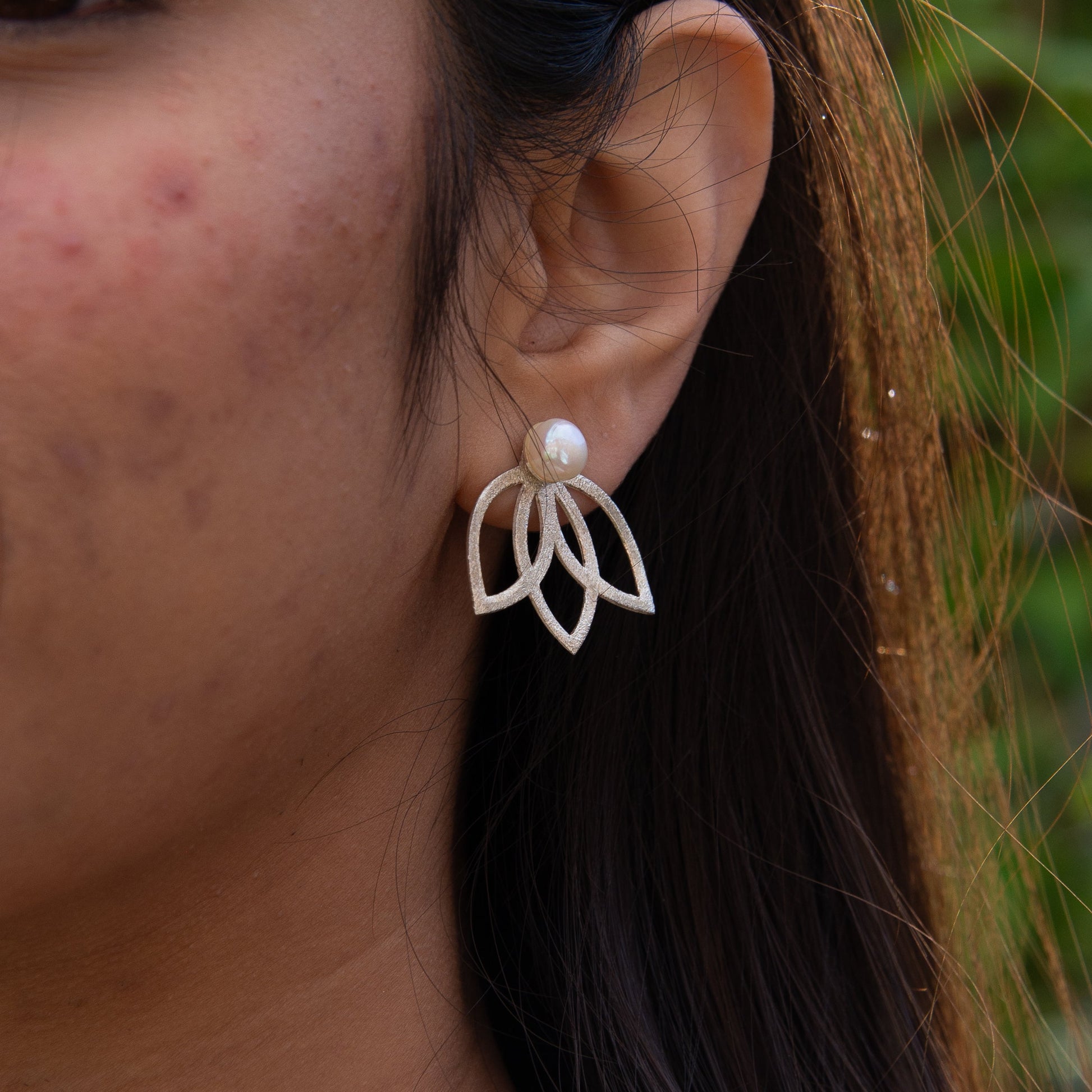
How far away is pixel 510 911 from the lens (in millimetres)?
1366

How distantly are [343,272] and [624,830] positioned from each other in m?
0.73

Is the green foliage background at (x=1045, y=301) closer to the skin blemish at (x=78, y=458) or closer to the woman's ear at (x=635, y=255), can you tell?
the woman's ear at (x=635, y=255)

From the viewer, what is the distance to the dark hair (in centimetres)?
135

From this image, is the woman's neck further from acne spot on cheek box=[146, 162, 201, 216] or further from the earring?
acne spot on cheek box=[146, 162, 201, 216]

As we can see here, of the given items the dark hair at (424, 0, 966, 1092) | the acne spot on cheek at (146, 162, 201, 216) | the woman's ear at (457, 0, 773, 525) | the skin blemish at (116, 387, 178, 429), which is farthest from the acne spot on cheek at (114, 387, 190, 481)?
the dark hair at (424, 0, 966, 1092)

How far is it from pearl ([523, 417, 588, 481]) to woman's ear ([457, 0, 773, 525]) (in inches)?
0.7

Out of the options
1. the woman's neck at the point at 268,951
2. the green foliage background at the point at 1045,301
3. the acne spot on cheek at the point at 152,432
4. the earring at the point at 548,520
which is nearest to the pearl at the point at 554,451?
the earring at the point at 548,520

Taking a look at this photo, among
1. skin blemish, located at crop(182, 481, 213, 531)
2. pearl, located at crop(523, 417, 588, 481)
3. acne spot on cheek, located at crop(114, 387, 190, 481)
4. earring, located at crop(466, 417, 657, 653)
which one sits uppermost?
acne spot on cheek, located at crop(114, 387, 190, 481)

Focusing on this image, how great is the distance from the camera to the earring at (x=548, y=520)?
1107mm

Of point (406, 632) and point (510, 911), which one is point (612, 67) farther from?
point (510, 911)

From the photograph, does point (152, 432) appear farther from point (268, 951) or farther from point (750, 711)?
point (750, 711)

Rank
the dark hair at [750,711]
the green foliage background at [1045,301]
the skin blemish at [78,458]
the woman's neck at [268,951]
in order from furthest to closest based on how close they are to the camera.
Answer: the green foliage background at [1045,301] < the dark hair at [750,711] < the woman's neck at [268,951] < the skin blemish at [78,458]

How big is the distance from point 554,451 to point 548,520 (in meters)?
0.07

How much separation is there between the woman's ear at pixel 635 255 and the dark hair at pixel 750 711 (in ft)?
0.56
